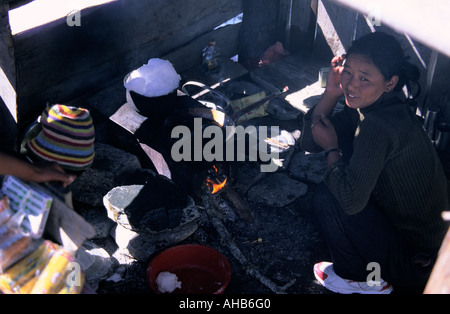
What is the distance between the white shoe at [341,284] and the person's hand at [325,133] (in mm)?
1115

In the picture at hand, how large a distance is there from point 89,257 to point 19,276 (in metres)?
1.20

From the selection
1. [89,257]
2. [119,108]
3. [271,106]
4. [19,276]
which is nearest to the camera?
[19,276]

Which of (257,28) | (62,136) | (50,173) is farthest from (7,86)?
(257,28)

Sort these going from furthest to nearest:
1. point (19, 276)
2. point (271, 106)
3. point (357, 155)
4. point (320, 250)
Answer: point (271, 106)
point (320, 250)
point (357, 155)
point (19, 276)

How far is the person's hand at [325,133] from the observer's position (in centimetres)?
409

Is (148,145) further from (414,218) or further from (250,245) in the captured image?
(414,218)

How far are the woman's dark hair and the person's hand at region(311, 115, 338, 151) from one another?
0.72 metres

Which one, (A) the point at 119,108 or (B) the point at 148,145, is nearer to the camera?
(B) the point at 148,145

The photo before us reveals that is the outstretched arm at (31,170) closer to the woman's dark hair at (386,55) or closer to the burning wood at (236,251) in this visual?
the burning wood at (236,251)

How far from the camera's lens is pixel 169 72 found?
16.5 feet

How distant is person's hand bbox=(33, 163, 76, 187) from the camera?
3.02 metres

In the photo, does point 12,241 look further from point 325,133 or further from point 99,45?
point 99,45

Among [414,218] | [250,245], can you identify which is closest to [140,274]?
[250,245]

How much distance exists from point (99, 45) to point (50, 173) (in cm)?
285
